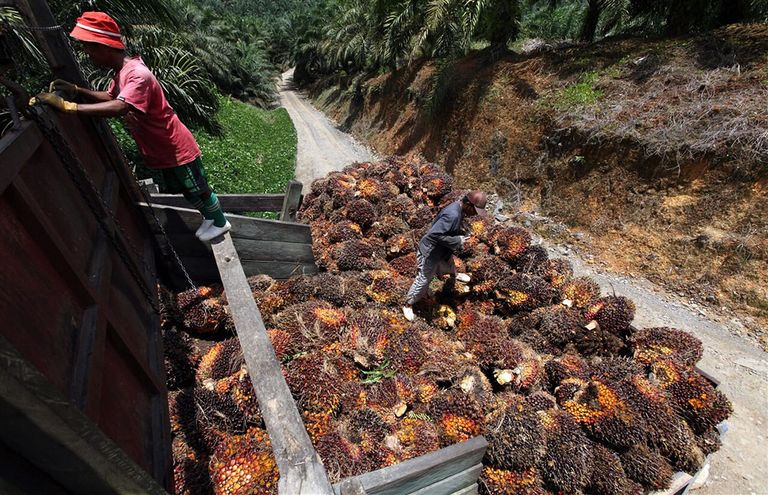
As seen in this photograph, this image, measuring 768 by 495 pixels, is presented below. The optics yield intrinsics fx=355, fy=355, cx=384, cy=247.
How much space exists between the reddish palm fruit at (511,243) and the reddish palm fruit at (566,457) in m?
2.55

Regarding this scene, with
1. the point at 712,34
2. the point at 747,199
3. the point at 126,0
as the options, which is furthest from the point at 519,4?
the point at 126,0

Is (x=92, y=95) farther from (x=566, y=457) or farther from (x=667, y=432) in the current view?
(x=667, y=432)

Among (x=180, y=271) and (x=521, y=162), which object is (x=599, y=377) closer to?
(x=180, y=271)

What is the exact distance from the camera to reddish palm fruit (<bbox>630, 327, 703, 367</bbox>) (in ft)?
11.5

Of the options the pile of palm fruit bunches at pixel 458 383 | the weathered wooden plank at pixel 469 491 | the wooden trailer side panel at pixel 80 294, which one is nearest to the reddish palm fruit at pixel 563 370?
the pile of palm fruit bunches at pixel 458 383

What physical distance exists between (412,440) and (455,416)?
16.2 inches

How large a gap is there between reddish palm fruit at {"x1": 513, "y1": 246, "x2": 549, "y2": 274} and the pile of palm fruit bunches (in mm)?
22

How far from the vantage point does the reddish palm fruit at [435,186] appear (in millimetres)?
6977

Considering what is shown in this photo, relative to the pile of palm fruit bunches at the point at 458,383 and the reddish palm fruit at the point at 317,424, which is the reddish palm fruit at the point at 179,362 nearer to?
the pile of palm fruit bunches at the point at 458,383

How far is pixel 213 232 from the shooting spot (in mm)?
3557

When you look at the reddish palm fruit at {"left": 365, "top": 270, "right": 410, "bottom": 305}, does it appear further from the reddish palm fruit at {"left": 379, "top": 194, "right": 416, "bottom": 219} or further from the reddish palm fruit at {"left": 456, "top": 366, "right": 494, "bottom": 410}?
the reddish palm fruit at {"left": 379, "top": 194, "right": 416, "bottom": 219}

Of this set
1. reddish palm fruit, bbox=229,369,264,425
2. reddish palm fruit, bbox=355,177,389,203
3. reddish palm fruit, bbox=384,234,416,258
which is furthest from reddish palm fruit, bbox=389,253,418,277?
reddish palm fruit, bbox=229,369,264,425

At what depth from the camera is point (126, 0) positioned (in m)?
6.88

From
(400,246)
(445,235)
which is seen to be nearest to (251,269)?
(400,246)
